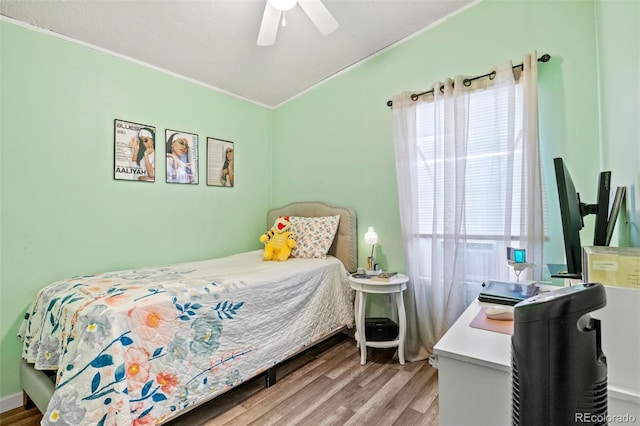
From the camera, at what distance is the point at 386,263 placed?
2729 millimetres

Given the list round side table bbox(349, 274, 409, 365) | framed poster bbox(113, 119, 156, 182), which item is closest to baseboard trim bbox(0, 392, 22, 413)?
framed poster bbox(113, 119, 156, 182)

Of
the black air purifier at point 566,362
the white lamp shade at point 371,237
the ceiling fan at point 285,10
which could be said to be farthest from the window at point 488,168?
the black air purifier at point 566,362

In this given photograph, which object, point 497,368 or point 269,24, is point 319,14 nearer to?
point 269,24

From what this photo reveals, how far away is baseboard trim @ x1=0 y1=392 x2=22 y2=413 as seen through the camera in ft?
6.04

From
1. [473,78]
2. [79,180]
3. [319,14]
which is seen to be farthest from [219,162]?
[473,78]

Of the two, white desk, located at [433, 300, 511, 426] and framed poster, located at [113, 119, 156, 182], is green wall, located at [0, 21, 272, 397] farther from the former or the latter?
white desk, located at [433, 300, 511, 426]

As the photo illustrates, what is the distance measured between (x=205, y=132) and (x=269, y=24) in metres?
1.42

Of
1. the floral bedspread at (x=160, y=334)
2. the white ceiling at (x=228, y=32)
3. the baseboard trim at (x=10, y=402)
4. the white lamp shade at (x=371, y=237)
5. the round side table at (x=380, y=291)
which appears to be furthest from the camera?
the white lamp shade at (x=371, y=237)

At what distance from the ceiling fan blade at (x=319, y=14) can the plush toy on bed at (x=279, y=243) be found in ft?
5.72

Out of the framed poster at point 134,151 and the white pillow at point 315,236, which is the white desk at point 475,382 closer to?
the white pillow at point 315,236

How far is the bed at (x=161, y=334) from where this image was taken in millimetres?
1293

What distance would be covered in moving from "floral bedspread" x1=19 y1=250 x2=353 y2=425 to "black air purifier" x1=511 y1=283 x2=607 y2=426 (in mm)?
1565

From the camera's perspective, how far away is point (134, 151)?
241cm

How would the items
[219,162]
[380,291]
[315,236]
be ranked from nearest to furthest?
[380,291], [315,236], [219,162]
